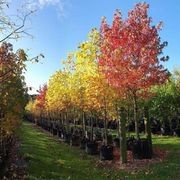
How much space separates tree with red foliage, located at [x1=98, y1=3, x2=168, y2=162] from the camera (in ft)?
70.8

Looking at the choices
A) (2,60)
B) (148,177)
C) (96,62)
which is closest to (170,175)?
(148,177)

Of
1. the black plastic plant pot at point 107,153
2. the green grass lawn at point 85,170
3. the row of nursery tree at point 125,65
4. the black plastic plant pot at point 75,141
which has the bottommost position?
the green grass lawn at point 85,170

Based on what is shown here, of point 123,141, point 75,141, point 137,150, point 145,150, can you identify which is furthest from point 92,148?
point 75,141

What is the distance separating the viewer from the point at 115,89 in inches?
931

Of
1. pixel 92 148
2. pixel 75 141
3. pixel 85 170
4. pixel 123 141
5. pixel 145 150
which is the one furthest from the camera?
pixel 75 141

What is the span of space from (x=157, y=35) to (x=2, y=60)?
31.3ft

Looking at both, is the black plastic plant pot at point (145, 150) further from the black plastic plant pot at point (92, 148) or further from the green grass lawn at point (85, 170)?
the black plastic plant pot at point (92, 148)

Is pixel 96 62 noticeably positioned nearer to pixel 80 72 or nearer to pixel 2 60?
pixel 80 72

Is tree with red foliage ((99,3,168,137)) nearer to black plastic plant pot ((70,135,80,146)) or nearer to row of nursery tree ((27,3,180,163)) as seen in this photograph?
row of nursery tree ((27,3,180,163))

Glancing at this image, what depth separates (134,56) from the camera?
71.6ft

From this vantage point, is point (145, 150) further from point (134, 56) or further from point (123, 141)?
point (134, 56)

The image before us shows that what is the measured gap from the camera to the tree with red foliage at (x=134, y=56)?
21.6 m

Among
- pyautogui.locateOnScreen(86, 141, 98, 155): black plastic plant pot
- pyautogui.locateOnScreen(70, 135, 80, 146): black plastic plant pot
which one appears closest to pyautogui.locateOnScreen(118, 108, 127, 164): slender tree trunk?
pyautogui.locateOnScreen(86, 141, 98, 155): black plastic plant pot

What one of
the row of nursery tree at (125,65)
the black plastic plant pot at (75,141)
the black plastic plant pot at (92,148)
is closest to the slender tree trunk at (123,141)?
the row of nursery tree at (125,65)
